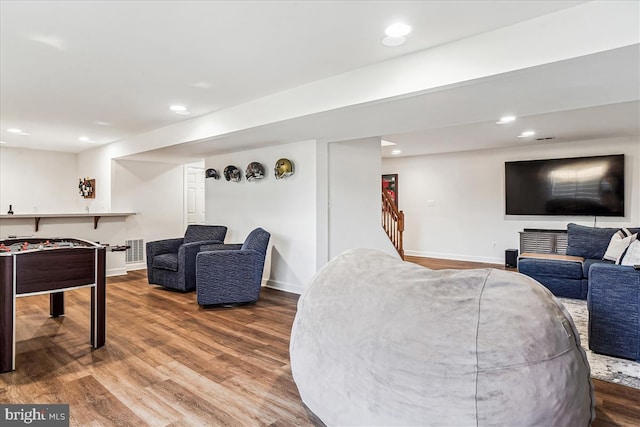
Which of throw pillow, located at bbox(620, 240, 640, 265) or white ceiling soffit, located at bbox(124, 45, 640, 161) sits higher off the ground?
white ceiling soffit, located at bbox(124, 45, 640, 161)

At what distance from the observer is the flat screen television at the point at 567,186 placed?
632cm

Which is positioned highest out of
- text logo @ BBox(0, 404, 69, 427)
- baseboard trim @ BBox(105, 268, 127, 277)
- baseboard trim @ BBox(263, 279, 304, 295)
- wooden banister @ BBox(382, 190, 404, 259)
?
wooden banister @ BBox(382, 190, 404, 259)

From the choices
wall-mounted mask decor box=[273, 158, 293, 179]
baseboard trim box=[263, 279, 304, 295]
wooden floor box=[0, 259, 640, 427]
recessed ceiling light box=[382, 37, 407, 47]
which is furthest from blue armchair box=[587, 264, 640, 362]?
wall-mounted mask decor box=[273, 158, 293, 179]

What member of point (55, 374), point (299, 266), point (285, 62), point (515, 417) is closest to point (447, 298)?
point (515, 417)

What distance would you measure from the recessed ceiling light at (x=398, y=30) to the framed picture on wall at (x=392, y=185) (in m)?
6.53

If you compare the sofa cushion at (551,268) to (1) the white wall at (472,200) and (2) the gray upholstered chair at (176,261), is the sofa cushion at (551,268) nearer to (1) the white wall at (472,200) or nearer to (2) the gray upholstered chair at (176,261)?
(1) the white wall at (472,200)

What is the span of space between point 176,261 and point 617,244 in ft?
18.8

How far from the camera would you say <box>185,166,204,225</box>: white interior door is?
8113 millimetres

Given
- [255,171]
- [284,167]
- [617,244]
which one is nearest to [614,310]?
[617,244]

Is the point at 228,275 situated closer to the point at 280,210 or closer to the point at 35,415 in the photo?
the point at 280,210

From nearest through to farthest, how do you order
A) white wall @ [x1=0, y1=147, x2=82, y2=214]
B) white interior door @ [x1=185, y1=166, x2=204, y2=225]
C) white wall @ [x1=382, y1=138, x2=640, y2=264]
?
white wall @ [x1=382, y1=138, x2=640, y2=264], white wall @ [x1=0, y1=147, x2=82, y2=214], white interior door @ [x1=185, y1=166, x2=204, y2=225]

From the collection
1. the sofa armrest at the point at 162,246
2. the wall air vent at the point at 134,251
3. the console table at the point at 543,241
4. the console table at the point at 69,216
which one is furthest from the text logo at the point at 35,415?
the console table at the point at 543,241

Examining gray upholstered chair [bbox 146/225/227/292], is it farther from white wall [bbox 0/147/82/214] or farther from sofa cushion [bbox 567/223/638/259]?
sofa cushion [bbox 567/223/638/259]

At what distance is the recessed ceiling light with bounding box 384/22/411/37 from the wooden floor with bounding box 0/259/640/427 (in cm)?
248
